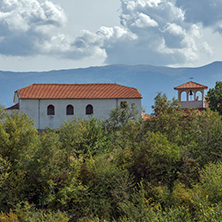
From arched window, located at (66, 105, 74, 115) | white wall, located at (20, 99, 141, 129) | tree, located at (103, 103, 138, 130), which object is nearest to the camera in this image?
tree, located at (103, 103, 138, 130)

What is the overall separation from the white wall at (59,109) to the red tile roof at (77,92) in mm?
524

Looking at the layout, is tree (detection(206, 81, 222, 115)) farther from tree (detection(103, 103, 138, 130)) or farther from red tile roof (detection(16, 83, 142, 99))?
tree (detection(103, 103, 138, 130))

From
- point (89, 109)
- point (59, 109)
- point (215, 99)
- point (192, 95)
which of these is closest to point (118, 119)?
point (89, 109)

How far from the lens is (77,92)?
52500 mm

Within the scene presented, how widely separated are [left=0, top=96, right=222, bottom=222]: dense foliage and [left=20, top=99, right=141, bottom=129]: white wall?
15.0 metres

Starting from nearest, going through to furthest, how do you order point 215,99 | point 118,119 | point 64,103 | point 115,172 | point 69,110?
point 115,172 < point 118,119 < point 215,99 < point 64,103 < point 69,110

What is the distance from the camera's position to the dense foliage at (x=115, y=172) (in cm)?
2694

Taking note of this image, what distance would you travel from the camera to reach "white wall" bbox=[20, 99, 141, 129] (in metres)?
50.7

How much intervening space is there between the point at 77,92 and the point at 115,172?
2387 centimetres

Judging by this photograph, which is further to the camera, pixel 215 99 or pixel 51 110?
pixel 51 110

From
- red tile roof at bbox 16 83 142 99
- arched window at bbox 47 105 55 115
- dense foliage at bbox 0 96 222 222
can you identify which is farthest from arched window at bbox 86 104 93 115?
dense foliage at bbox 0 96 222 222

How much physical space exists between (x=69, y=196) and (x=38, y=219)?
178 inches

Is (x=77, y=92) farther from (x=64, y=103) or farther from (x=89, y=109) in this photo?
(x=89, y=109)

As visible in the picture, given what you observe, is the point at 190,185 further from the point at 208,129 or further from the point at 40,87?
the point at 40,87
